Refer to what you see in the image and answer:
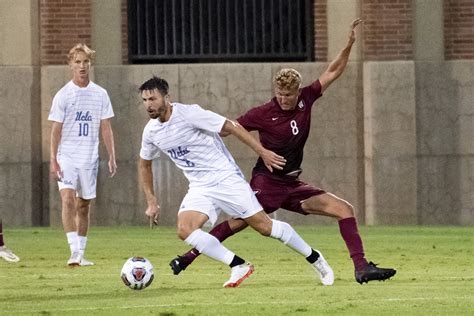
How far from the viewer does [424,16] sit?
2761cm

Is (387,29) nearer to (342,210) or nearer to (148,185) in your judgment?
(342,210)

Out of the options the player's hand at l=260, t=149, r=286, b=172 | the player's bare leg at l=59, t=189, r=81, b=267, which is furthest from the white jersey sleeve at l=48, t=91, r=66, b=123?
the player's hand at l=260, t=149, r=286, b=172

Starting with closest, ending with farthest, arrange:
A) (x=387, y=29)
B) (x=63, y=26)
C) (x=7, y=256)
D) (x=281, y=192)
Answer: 1. (x=281, y=192)
2. (x=7, y=256)
3. (x=63, y=26)
4. (x=387, y=29)

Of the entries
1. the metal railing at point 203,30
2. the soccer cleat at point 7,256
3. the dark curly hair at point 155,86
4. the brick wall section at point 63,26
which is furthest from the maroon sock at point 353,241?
the metal railing at point 203,30

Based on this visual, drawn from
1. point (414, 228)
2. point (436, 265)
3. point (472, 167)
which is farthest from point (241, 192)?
point (472, 167)

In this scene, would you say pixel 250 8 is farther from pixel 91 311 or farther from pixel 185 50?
pixel 91 311

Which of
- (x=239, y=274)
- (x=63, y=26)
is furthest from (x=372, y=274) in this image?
(x=63, y=26)

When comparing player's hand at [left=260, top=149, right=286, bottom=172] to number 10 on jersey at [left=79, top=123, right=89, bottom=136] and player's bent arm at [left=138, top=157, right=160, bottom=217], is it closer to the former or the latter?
player's bent arm at [left=138, top=157, right=160, bottom=217]

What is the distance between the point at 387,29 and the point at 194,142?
12.2 meters

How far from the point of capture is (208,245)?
1539cm

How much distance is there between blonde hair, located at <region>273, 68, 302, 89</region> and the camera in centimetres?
1546

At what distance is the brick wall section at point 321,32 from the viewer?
90.5 feet

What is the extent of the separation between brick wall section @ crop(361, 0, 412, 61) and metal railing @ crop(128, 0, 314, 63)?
106cm

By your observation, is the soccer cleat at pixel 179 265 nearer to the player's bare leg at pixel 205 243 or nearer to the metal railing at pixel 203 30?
the player's bare leg at pixel 205 243
